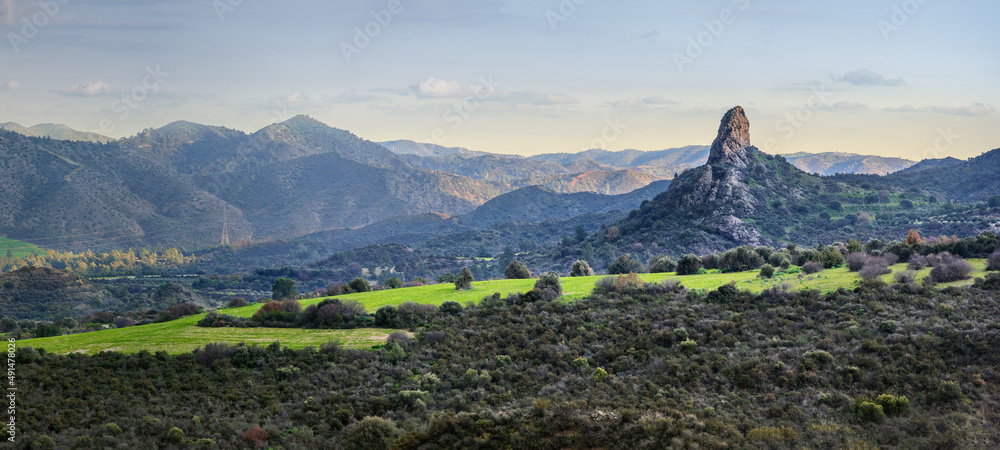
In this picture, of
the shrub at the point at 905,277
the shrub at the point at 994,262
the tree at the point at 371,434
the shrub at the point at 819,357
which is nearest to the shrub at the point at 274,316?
the tree at the point at 371,434

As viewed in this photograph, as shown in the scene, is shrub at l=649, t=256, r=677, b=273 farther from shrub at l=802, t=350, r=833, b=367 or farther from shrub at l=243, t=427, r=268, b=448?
shrub at l=243, t=427, r=268, b=448

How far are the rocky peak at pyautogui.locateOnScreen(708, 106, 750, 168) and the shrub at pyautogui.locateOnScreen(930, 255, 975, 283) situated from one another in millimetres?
95102

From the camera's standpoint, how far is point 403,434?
21.0 metres

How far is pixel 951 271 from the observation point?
28922 mm

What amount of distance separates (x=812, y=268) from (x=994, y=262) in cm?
828

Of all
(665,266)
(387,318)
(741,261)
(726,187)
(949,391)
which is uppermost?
(726,187)

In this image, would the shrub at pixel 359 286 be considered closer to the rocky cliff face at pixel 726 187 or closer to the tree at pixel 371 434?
Result: the tree at pixel 371 434

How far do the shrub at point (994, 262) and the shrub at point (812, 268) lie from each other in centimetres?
756

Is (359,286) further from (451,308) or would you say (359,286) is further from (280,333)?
(280,333)

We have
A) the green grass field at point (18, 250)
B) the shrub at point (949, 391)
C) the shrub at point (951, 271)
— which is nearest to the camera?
the shrub at point (949, 391)

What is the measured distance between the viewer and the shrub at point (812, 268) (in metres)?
35.8

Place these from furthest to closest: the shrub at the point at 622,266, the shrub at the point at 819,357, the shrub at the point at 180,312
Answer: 1. the shrub at the point at 622,266
2. the shrub at the point at 180,312
3. the shrub at the point at 819,357

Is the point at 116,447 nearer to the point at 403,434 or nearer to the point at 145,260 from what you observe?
the point at 403,434

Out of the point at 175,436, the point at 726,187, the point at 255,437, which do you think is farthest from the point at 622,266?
the point at 726,187
